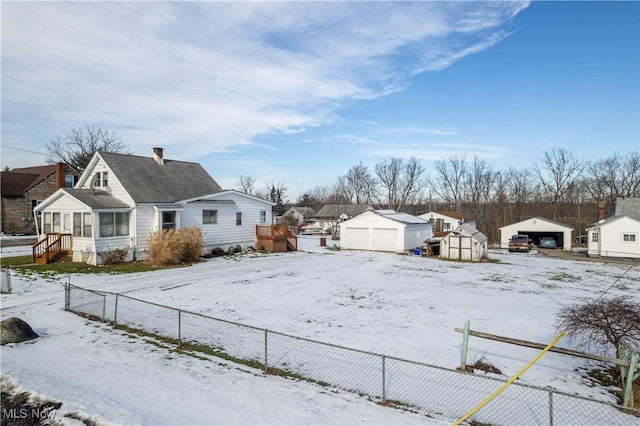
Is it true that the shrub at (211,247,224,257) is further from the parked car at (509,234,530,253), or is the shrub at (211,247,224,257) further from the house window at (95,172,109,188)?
the parked car at (509,234,530,253)

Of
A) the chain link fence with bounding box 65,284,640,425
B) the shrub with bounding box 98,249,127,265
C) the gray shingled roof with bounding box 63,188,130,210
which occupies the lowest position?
the chain link fence with bounding box 65,284,640,425

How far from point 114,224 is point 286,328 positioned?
1734cm

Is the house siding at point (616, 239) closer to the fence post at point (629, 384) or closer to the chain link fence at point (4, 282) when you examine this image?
the fence post at point (629, 384)

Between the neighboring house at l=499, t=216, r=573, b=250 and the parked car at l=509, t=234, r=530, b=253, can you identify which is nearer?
the parked car at l=509, t=234, r=530, b=253

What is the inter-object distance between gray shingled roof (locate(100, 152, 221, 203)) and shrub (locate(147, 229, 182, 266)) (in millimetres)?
3282

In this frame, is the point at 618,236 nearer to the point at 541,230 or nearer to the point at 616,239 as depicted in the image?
the point at 616,239

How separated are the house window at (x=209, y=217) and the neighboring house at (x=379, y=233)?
12585 millimetres

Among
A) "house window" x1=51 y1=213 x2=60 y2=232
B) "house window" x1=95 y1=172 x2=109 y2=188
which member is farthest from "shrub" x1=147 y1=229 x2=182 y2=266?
"house window" x1=51 y1=213 x2=60 y2=232

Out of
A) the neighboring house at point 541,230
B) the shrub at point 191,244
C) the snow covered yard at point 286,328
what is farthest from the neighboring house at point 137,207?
the neighboring house at point 541,230

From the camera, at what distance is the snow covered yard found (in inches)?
271

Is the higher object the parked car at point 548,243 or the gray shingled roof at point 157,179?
the gray shingled roof at point 157,179

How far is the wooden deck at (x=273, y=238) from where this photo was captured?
3173 cm

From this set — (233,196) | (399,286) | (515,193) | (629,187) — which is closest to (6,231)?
(233,196)

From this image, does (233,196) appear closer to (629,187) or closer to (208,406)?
(208,406)
